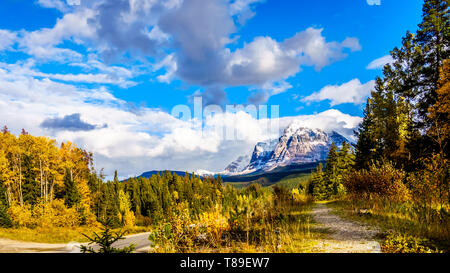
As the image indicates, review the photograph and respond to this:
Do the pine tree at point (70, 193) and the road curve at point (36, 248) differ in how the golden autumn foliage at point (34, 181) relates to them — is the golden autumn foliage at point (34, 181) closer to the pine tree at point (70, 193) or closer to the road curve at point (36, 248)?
the pine tree at point (70, 193)

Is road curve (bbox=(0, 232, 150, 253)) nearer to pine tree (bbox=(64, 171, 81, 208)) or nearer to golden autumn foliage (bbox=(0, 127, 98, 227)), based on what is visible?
golden autumn foliage (bbox=(0, 127, 98, 227))

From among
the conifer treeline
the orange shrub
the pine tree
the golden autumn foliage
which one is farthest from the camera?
the pine tree

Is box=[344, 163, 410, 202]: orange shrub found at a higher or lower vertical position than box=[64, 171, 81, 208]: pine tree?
higher

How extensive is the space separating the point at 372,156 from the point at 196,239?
30719mm

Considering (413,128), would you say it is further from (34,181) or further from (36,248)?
(34,181)

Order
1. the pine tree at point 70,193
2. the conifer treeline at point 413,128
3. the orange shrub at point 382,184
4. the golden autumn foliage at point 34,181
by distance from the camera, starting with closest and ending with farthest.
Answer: the conifer treeline at point 413,128
the orange shrub at point 382,184
the golden autumn foliage at point 34,181
the pine tree at point 70,193

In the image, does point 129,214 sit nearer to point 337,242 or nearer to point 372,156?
point 372,156

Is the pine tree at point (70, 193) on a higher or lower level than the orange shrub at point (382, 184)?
lower

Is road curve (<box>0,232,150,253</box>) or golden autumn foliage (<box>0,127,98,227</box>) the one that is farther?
golden autumn foliage (<box>0,127,98,227</box>)

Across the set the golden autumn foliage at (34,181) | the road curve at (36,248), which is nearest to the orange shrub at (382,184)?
the road curve at (36,248)

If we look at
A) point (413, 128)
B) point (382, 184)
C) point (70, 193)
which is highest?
point (413, 128)

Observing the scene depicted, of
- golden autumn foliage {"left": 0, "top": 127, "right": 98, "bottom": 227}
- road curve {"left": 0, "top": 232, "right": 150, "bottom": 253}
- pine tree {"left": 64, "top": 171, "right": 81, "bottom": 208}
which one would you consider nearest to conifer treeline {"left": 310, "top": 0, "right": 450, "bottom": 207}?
road curve {"left": 0, "top": 232, "right": 150, "bottom": 253}

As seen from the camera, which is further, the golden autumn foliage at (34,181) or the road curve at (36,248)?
the golden autumn foliage at (34,181)

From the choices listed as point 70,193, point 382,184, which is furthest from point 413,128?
point 70,193
